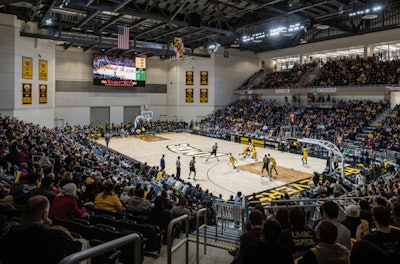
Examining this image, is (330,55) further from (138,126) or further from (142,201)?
(142,201)

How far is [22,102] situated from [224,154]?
19418 mm

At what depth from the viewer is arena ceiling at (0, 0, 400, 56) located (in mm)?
22927

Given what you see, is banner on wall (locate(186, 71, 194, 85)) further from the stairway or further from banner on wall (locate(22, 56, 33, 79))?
the stairway

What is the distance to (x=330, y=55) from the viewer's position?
40.7 metres

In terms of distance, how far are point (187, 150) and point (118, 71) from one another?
1829 cm

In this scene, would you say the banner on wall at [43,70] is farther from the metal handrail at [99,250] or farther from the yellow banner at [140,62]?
the metal handrail at [99,250]

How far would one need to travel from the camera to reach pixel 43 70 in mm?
30297

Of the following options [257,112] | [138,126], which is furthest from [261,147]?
[138,126]

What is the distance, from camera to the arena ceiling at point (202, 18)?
75.2 feet

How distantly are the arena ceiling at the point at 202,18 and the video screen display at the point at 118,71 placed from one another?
423 centimetres

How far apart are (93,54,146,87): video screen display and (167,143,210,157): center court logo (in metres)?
15.0

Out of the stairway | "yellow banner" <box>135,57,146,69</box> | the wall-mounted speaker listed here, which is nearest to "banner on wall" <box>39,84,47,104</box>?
"yellow banner" <box>135,57,146,69</box>

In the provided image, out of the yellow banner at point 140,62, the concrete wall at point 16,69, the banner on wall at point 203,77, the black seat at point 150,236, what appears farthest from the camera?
the banner on wall at point 203,77

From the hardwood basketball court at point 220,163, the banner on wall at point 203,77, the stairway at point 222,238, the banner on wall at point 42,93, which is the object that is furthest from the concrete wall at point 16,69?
the stairway at point 222,238
